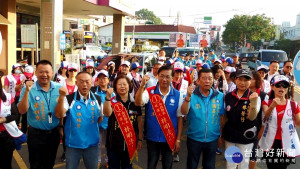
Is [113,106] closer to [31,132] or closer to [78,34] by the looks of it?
[31,132]

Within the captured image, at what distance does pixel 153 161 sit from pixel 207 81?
3.63ft

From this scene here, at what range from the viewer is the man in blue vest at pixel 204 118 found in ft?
10.00

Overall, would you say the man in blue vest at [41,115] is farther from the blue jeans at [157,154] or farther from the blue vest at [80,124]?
the blue jeans at [157,154]

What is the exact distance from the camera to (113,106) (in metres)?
3.04

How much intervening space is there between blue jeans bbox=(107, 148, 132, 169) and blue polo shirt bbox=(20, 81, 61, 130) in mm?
729

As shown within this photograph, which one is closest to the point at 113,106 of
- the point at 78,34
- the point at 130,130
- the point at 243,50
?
the point at 130,130

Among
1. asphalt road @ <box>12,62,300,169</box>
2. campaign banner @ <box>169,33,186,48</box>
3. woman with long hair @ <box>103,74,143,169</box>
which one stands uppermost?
campaign banner @ <box>169,33,186,48</box>

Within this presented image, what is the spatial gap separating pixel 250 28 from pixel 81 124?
41.8 metres

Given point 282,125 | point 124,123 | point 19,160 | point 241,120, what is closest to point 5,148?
point 124,123

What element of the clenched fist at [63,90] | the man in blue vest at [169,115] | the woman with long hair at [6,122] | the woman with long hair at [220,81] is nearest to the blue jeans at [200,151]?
the man in blue vest at [169,115]

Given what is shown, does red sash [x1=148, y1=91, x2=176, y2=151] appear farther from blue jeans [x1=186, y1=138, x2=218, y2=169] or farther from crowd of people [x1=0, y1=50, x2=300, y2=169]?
blue jeans [x1=186, y1=138, x2=218, y2=169]

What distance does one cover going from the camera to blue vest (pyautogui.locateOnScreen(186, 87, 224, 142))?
3.04 m

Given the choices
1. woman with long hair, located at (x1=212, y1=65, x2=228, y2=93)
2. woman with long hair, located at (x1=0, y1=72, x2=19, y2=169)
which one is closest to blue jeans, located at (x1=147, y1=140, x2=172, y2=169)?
woman with long hair, located at (x1=0, y1=72, x2=19, y2=169)

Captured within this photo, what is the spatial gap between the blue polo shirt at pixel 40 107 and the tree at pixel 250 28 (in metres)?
41.2
